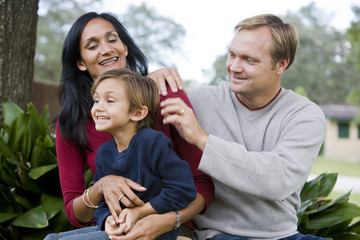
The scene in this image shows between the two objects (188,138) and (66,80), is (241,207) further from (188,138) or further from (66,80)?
(66,80)

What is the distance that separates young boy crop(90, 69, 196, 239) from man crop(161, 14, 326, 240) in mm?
389

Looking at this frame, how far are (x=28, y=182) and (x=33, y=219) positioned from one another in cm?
39

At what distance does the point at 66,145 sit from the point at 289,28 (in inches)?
60.7

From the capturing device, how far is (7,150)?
3.66m

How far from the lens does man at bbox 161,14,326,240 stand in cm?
236

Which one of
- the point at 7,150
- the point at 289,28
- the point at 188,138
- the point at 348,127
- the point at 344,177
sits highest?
the point at 289,28

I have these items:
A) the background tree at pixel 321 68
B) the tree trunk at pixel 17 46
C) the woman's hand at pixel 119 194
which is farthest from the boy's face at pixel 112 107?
the background tree at pixel 321 68

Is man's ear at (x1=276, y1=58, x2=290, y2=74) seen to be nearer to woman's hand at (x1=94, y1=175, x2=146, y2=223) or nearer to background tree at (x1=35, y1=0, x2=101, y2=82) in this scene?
woman's hand at (x1=94, y1=175, x2=146, y2=223)

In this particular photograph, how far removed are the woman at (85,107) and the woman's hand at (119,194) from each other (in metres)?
0.24

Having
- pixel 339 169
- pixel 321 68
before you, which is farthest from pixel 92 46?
pixel 321 68

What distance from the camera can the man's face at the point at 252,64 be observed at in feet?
8.32

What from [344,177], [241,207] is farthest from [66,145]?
[344,177]

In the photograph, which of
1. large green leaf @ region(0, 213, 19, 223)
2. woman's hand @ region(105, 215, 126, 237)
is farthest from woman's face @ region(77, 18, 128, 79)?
large green leaf @ region(0, 213, 19, 223)

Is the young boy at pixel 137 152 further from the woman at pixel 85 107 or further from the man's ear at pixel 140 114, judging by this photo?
the woman at pixel 85 107
